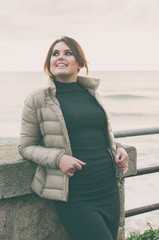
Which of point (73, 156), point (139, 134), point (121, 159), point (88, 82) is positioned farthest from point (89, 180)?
Answer: point (139, 134)

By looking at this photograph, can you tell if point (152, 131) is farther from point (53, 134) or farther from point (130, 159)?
point (53, 134)

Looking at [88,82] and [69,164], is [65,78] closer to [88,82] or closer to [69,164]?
[88,82]

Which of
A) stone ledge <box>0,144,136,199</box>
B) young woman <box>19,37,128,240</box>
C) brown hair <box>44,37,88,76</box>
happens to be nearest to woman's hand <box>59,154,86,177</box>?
young woman <box>19,37,128,240</box>

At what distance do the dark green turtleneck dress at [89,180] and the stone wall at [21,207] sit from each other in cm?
25

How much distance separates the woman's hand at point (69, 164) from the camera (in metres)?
1.80

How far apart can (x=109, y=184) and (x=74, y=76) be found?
2.75 feet

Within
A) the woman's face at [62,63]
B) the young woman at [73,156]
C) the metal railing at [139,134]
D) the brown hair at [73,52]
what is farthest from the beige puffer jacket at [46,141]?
the metal railing at [139,134]

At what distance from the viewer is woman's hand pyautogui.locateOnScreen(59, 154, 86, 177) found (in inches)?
71.0

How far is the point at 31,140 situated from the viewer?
1981mm

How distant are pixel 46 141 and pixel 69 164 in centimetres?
25

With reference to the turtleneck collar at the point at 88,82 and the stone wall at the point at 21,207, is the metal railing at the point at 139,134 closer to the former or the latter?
the turtleneck collar at the point at 88,82

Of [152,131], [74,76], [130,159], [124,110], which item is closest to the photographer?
[74,76]

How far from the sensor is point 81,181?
191 cm

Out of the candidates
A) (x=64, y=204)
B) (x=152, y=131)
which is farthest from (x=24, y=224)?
(x=152, y=131)
